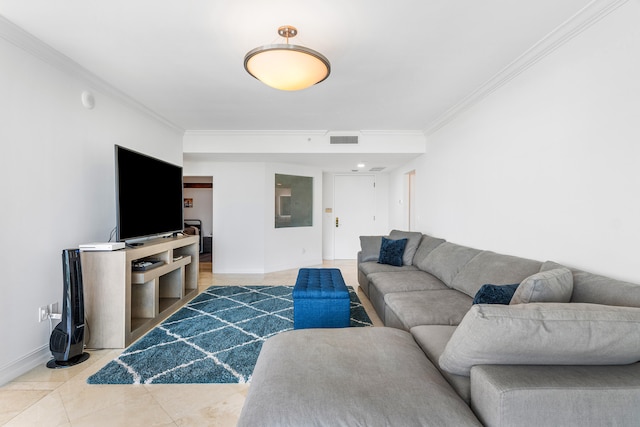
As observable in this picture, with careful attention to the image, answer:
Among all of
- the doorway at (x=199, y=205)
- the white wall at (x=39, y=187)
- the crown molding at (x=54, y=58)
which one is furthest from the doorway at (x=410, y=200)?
the doorway at (x=199, y=205)

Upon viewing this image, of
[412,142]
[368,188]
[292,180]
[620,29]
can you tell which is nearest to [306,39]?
[620,29]

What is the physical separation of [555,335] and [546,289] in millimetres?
573

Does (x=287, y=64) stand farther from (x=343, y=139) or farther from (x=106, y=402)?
(x=343, y=139)

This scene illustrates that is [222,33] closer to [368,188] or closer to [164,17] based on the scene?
[164,17]

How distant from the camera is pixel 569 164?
201 centimetres

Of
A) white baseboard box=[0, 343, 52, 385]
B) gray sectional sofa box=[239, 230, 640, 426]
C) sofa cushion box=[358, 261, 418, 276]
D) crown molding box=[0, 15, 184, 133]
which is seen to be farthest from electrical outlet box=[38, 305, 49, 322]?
sofa cushion box=[358, 261, 418, 276]

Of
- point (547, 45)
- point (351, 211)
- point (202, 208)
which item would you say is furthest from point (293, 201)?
point (547, 45)

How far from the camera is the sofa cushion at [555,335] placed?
104 cm

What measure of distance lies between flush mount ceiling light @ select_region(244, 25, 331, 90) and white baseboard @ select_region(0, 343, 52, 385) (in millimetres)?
2683

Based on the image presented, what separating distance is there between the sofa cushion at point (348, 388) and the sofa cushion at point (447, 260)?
1.51 metres

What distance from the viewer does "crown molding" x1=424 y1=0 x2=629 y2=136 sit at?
1756 mm

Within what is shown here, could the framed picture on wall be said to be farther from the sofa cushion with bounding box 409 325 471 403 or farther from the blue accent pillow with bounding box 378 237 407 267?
the sofa cushion with bounding box 409 325 471 403

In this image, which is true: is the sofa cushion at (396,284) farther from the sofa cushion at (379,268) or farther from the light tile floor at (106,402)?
the light tile floor at (106,402)

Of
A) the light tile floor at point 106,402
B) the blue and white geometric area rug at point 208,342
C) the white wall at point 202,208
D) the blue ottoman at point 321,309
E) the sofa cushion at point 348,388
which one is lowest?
the light tile floor at point 106,402
